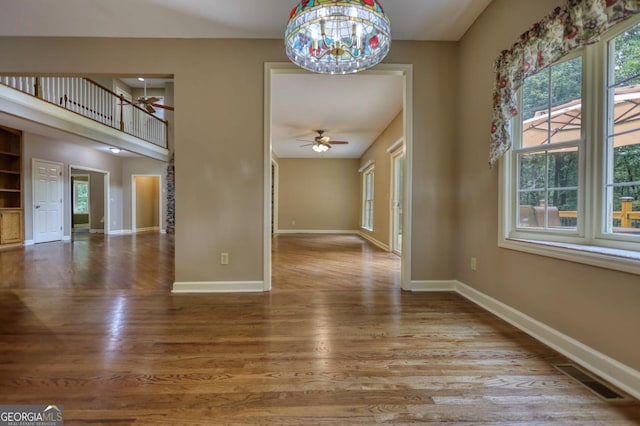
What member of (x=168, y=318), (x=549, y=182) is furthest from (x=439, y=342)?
(x=168, y=318)

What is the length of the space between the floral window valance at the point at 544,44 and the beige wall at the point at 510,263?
0.67 feet

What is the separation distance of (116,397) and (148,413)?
25 centimetres

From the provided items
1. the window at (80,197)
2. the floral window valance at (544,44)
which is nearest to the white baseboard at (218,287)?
the floral window valance at (544,44)

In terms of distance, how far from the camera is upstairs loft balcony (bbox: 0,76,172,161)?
15.7 ft

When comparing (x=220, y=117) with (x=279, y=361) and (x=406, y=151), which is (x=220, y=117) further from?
(x=279, y=361)

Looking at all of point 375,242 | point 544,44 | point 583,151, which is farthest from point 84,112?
point 583,151

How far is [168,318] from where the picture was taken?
93.5 inches

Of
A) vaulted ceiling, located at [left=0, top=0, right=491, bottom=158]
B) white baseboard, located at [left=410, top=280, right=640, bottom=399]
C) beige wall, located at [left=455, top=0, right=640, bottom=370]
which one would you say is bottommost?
white baseboard, located at [left=410, top=280, right=640, bottom=399]

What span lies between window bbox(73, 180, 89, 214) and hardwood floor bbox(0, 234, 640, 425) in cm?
1018

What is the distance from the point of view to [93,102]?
6.70 meters

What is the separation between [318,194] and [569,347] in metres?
8.71

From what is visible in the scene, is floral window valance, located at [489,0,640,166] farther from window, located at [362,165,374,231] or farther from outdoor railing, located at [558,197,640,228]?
window, located at [362,165,374,231]

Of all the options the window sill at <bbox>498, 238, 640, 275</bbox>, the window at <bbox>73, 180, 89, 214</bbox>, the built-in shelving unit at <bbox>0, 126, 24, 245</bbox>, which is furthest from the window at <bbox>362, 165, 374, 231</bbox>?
the window at <bbox>73, 180, 89, 214</bbox>

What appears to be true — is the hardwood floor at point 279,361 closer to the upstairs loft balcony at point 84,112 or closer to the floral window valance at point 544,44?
the floral window valance at point 544,44
